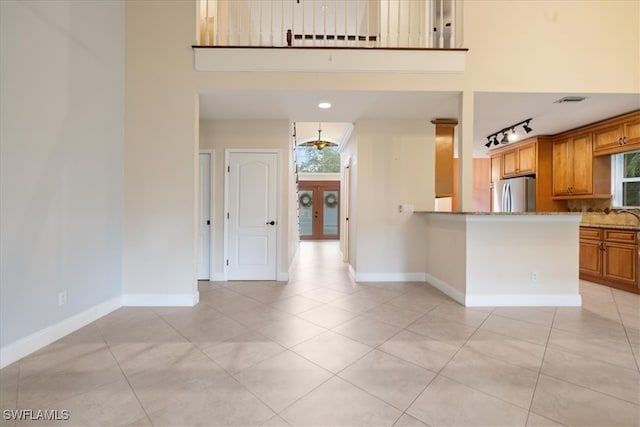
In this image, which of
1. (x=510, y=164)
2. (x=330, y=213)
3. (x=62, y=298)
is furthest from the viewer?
(x=330, y=213)

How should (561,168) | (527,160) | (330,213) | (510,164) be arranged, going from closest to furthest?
(561,168) < (527,160) < (510,164) < (330,213)

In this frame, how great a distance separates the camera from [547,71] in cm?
332

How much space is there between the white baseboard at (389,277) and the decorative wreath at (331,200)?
588 cm

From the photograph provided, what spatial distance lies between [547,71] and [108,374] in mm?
5133

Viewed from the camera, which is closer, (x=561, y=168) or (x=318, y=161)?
(x=561, y=168)

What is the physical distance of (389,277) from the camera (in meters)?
4.38

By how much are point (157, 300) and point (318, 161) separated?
7694 millimetres

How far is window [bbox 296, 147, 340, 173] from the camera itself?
10.0 metres

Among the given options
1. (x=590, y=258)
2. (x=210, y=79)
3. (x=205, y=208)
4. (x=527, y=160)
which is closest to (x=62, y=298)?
(x=205, y=208)

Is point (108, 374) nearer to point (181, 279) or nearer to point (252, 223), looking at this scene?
point (181, 279)

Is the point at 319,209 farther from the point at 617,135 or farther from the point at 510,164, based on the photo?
the point at 617,135

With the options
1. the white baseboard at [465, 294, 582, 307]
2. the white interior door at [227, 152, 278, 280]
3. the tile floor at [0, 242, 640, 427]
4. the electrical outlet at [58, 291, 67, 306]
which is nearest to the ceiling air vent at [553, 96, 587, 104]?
the white baseboard at [465, 294, 582, 307]

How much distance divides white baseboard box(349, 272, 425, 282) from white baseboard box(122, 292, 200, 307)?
2.41 meters

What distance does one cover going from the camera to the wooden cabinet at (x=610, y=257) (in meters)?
3.80
